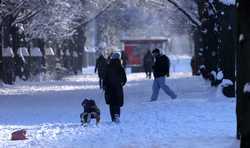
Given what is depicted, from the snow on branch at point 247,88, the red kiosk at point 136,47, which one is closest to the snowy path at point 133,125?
the snow on branch at point 247,88

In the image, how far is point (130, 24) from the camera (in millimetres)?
74375

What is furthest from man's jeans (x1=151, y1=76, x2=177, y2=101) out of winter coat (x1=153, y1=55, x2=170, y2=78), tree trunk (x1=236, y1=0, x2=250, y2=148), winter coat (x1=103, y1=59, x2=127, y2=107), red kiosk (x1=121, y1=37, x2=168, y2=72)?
red kiosk (x1=121, y1=37, x2=168, y2=72)

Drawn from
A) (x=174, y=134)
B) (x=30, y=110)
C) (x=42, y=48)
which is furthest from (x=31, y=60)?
(x=174, y=134)

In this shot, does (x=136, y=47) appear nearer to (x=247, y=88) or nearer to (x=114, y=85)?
(x=114, y=85)

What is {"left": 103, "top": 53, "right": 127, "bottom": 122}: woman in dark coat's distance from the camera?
16828 millimetres

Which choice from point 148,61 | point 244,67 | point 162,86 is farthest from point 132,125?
point 148,61

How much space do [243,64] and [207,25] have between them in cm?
2007

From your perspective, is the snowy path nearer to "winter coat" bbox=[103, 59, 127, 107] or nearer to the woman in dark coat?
the woman in dark coat

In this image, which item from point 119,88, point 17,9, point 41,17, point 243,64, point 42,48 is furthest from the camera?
point 42,48

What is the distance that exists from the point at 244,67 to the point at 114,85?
6.88m

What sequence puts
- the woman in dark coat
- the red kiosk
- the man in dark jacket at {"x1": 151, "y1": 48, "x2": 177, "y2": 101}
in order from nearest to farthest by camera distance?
the woman in dark coat
the man in dark jacket at {"x1": 151, "y1": 48, "x2": 177, "y2": 101}
the red kiosk

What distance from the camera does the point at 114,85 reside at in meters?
16.9

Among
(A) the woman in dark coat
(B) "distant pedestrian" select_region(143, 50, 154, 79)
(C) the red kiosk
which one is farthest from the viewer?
(C) the red kiosk

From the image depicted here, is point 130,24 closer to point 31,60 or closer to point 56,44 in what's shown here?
point 56,44
